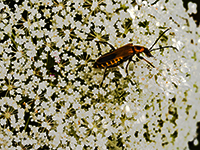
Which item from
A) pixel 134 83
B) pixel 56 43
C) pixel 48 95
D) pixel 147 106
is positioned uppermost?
pixel 56 43

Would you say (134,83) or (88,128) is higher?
(134,83)

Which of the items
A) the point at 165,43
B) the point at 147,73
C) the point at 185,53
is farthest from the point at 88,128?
the point at 185,53

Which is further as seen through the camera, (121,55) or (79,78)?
(79,78)

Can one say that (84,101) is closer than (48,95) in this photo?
No

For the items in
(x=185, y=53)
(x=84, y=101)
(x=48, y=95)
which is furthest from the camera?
(x=185, y=53)

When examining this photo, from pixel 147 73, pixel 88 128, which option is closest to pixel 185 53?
pixel 147 73

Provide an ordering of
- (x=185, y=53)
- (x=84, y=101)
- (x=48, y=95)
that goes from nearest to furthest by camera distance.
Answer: (x=48, y=95) → (x=84, y=101) → (x=185, y=53)

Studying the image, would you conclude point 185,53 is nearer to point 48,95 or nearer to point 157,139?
point 157,139
